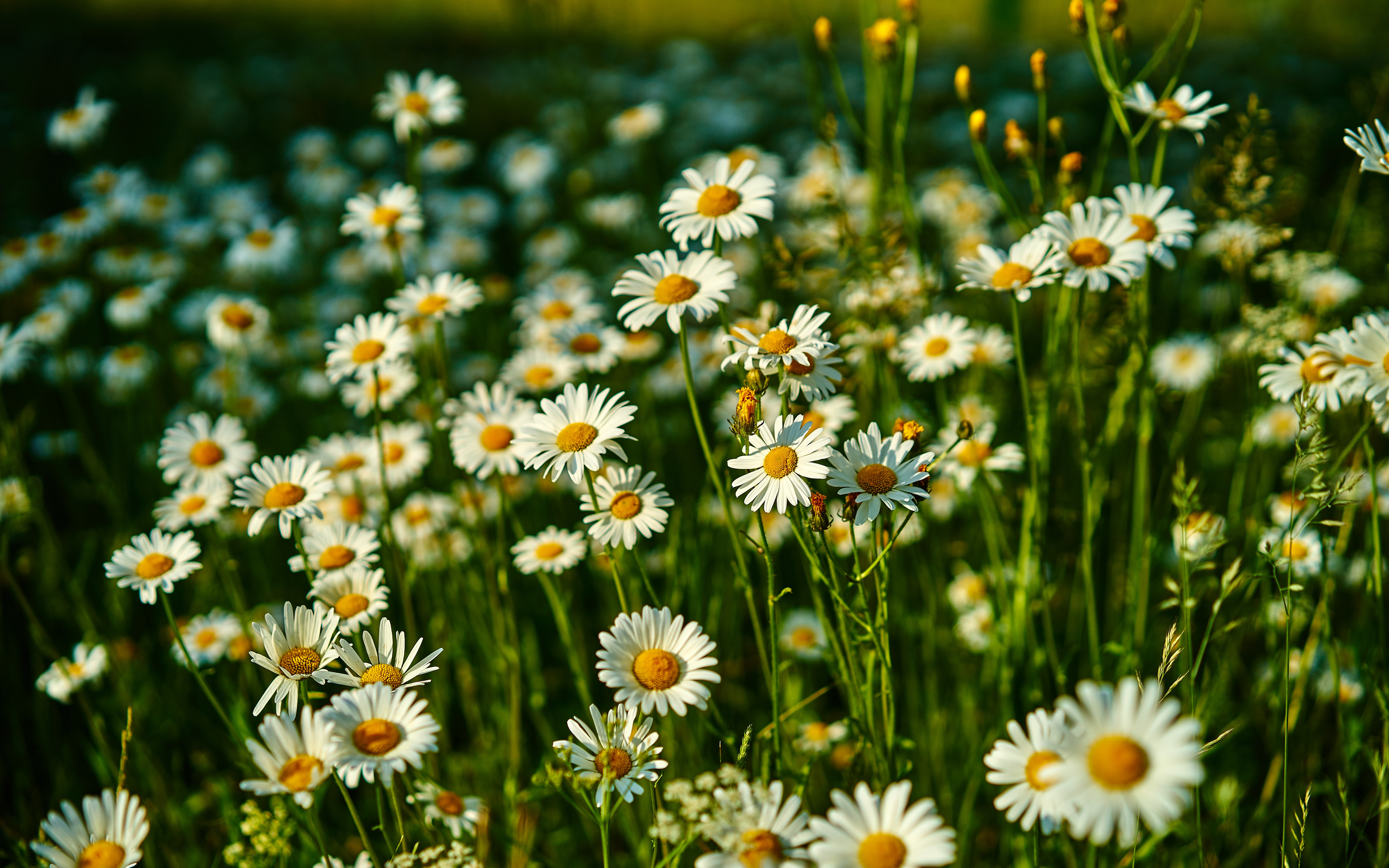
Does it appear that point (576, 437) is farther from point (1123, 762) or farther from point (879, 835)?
point (1123, 762)

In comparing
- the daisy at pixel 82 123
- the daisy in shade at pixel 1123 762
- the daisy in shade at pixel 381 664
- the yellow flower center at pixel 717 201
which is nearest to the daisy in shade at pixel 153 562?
the daisy in shade at pixel 381 664

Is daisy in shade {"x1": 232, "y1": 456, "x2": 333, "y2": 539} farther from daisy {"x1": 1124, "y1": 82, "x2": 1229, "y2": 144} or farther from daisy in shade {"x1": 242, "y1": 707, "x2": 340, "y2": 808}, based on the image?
daisy {"x1": 1124, "y1": 82, "x2": 1229, "y2": 144}

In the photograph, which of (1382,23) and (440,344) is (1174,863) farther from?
(1382,23)

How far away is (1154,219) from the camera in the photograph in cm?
206

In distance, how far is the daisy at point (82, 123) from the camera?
396 cm

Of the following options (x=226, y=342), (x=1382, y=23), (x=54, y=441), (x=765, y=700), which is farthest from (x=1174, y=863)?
(x=1382, y=23)

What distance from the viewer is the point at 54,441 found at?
387 centimetres

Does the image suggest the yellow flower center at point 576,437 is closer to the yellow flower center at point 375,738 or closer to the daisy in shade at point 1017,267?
the yellow flower center at point 375,738

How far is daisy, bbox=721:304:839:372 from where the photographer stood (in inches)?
65.7

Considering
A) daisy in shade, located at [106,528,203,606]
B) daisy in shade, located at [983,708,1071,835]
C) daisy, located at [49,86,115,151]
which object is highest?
daisy, located at [49,86,115,151]

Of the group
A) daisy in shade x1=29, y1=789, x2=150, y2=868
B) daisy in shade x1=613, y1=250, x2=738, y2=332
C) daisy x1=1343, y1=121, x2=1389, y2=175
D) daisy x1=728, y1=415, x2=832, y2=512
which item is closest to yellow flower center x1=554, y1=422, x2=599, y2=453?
daisy in shade x1=613, y1=250, x2=738, y2=332

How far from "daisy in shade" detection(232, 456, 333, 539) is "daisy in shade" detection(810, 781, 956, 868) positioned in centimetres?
140

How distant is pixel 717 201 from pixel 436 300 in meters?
0.92

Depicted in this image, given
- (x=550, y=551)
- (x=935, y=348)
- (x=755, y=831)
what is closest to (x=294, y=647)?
(x=550, y=551)
